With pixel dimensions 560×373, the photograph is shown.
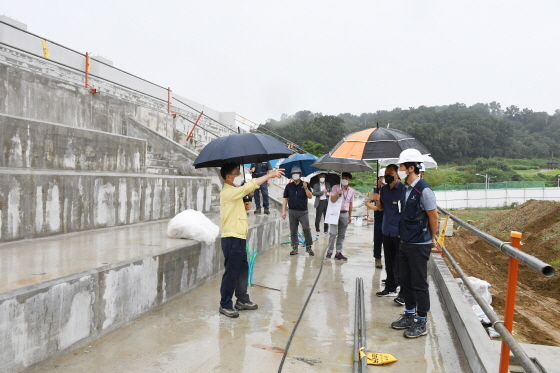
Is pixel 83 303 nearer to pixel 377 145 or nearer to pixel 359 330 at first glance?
pixel 359 330

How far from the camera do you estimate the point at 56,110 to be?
871 centimetres

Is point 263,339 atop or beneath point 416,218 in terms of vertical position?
beneath

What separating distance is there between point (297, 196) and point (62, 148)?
4256 mm

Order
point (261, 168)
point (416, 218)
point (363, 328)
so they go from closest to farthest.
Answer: point (416, 218) → point (363, 328) → point (261, 168)

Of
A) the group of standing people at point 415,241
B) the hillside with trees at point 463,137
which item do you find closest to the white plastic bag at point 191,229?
the group of standing people at point 415,241

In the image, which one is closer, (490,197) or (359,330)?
(359,330)

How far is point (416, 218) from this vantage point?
4211 mm

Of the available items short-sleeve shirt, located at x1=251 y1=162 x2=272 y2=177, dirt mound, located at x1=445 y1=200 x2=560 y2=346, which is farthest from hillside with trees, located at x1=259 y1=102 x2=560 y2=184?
short-sleeve shirt, located at x1=251 y1=162 x2=272 y2=177

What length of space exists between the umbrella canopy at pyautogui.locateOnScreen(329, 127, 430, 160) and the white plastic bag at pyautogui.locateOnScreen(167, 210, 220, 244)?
2.01 metres

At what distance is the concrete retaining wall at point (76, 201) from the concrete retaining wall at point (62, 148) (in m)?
0.70

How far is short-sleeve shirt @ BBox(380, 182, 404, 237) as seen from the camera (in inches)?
220

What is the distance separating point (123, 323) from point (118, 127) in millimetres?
7347

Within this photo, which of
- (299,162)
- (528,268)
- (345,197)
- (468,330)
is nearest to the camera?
(468,330)

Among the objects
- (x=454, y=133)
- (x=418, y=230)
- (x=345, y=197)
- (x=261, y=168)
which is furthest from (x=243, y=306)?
(x=454, y=133)
